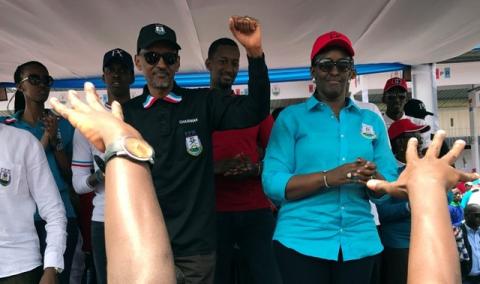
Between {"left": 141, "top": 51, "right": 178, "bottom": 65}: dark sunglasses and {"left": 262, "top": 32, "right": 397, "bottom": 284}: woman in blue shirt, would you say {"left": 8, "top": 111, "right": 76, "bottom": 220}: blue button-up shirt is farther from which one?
{"left": 262, "top": 32, "right": 397, "bottom": 284}: woman in blue shirt

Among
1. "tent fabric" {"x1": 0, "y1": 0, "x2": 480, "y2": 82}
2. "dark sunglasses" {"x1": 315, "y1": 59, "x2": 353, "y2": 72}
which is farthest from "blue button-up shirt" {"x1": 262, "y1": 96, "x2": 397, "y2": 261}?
"tent fabric" {"x1": 0, "y1": 0, "x2": 480, "y2": 82}

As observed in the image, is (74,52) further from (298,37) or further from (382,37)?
(382,37)

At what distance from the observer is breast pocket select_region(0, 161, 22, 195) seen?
6.83 ft

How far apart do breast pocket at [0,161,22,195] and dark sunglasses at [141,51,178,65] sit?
0.75m

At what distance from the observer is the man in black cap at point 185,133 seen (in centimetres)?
209

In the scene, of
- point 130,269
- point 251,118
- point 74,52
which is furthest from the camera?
point 74,52

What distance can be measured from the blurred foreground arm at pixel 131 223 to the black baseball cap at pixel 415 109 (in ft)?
12.5

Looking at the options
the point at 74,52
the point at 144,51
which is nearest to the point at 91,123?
the point at 144,51

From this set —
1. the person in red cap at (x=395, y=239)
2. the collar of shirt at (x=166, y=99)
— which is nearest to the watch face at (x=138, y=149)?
the collar of shirt at (x=166, y=99)

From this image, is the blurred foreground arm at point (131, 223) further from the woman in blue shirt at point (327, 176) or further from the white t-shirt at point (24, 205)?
the white t-shirt at point (24, 205)

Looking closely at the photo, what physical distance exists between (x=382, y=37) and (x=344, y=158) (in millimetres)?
2677

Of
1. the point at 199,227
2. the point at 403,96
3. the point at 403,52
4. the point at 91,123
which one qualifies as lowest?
the point at 199,227

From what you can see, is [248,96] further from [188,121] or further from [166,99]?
[166,99]

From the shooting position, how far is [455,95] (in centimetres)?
2153
